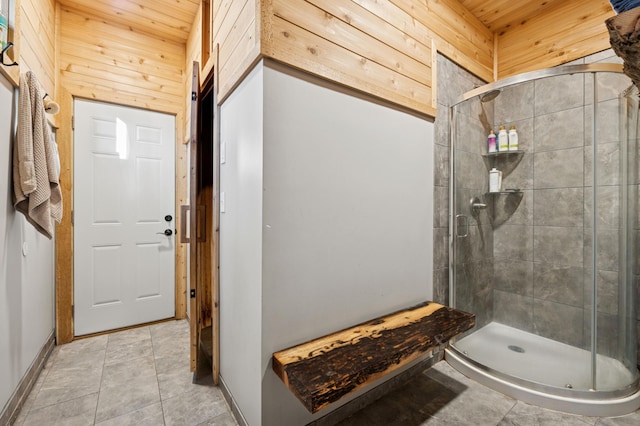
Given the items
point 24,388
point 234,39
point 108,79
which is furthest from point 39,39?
point 24,388

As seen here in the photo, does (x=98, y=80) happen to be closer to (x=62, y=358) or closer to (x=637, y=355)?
(x=62, y=358)

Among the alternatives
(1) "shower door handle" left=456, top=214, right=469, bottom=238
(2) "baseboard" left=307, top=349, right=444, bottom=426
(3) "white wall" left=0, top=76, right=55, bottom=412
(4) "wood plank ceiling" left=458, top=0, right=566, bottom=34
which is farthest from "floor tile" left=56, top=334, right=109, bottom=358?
(4) "wood plank ceiling" left=458, top=0, right=566, bottom=34

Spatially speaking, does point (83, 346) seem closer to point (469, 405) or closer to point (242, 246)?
point (242, 246)

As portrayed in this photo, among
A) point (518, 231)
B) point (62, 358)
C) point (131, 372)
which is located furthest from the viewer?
point (518, 231)

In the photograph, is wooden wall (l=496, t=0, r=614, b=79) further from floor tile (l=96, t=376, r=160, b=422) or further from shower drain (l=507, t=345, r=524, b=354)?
floor tile (l=96, t=376, r=160, b=422)

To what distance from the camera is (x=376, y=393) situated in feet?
5.83

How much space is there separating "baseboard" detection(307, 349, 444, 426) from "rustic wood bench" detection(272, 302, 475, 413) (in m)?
0.46

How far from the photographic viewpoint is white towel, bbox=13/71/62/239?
164 centimetres

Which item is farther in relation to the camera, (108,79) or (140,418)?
(108,79)

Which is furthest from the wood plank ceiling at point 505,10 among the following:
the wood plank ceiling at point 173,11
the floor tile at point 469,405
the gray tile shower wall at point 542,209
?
the floor tile at point 469,405

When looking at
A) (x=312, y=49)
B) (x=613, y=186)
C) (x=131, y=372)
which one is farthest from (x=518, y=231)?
(x=131, y=372)

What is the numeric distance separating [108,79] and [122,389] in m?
2.72

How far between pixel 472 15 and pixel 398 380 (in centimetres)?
314

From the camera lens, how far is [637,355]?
1.97 metres
